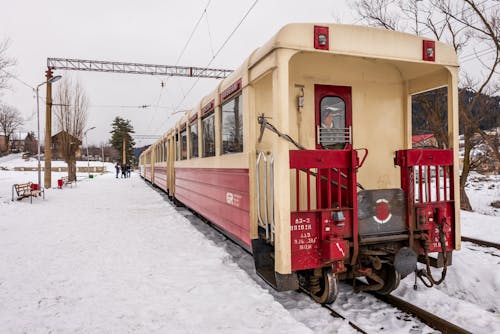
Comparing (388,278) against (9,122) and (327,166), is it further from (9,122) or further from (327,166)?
(9,122)

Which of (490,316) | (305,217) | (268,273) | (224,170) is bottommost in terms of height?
(490,316)

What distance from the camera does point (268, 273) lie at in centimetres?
434

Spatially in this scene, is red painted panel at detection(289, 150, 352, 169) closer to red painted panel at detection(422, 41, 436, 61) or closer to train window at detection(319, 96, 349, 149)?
train window at detection(319, 96, 349, 149)

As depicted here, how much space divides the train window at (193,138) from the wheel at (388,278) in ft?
15.9

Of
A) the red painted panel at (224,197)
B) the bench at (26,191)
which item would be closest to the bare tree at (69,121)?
the bench at (26,191)

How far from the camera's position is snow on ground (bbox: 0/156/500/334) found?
12.1ft

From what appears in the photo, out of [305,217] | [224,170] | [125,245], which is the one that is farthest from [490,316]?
[125,245]

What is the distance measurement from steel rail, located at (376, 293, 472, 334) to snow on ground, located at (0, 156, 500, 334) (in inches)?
4.5

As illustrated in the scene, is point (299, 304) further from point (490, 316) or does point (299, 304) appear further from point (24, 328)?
point (24, 328)

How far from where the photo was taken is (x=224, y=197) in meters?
6.06

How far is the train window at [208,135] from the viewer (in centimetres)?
660

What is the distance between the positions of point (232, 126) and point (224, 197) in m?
1.23

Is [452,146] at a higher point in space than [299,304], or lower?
higher

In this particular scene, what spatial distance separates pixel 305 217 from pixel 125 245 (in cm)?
432
